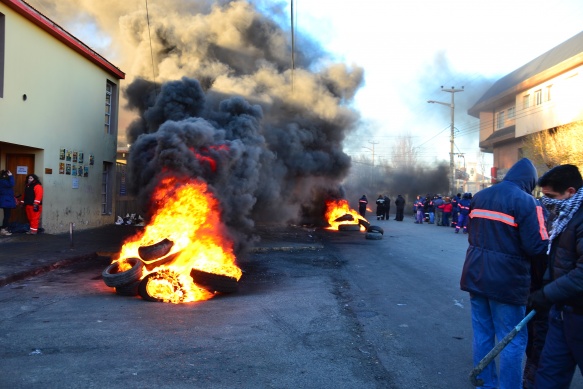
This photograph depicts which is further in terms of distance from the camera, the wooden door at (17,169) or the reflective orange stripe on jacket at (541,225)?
the wooden door at (17,169)

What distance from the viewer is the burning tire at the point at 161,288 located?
6.41 metres

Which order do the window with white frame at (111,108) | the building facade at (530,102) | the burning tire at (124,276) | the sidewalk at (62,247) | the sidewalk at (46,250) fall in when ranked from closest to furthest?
the burning tire at (124,276) → the sidewalk at (46,250) → the sidewalk at (62,247) → the window with white frame at (111,108) → the building facade at (530,102)

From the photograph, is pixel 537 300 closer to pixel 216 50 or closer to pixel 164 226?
pixel 164 226

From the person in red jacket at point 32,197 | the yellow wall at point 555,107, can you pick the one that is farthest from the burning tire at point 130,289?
the yellow wall at point 555,107

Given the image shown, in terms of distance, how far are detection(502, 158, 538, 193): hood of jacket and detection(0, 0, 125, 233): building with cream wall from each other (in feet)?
36.6

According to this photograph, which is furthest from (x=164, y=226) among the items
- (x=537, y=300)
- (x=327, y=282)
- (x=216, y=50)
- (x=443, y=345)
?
(x=216, y=50)

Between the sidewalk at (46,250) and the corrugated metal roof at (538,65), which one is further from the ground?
the corrugated metal roof at (538,65)

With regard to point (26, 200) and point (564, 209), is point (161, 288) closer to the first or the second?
point (564, 209)

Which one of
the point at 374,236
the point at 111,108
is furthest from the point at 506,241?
the point at 111,108

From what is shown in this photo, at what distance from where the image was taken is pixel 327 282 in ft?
26.1

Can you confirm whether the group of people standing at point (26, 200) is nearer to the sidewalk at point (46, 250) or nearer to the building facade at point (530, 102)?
the sidewalk at point (46, 250)

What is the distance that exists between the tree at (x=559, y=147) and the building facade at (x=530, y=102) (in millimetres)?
1784

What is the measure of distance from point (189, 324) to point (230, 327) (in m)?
0.49

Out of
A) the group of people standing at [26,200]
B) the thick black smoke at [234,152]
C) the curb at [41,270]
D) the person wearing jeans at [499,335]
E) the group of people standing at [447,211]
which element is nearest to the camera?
the person wearing jeans at [499,335]
